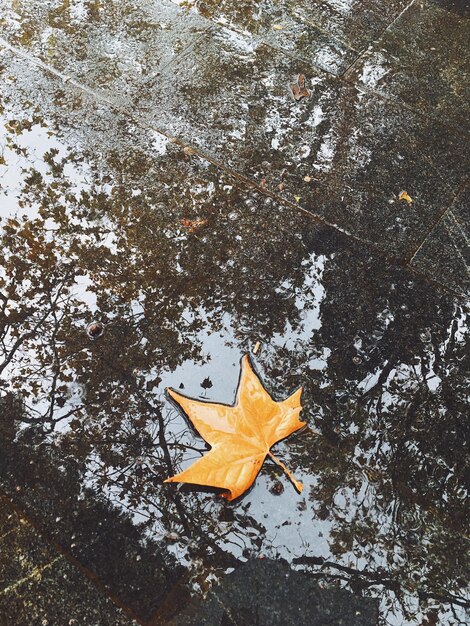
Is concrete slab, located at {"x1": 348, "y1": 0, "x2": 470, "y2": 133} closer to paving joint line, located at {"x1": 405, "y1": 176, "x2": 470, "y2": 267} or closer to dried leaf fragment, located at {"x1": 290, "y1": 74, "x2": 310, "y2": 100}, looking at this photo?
dried leaf fragment, located at {"x1": 290, "y1": 74, "x2": 310, "y2": 100}

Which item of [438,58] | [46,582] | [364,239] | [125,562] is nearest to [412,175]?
[364,239]

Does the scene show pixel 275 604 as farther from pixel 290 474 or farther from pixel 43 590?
pixel 43 590

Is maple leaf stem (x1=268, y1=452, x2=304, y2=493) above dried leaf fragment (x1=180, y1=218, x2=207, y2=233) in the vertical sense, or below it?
below

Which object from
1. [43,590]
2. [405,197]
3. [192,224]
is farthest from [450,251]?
[43,590]

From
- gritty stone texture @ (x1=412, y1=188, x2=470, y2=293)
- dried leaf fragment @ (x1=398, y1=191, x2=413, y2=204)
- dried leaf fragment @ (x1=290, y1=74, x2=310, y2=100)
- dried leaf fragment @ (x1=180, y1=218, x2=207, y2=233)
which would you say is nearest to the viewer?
gritty stone texture @ (x1=412, y1=188, x2=470, y2=293)

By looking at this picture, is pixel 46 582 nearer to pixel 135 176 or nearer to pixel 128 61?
pixel 135 176

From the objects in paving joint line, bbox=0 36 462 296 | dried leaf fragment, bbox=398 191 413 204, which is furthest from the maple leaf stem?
dried leaf fragment, bbox=398 191 413 204
